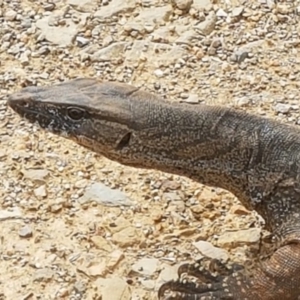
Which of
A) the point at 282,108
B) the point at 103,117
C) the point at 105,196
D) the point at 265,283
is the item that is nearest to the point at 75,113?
the point at 103,117

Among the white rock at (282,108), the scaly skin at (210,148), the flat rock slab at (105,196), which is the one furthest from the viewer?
the white rock at (282,108)

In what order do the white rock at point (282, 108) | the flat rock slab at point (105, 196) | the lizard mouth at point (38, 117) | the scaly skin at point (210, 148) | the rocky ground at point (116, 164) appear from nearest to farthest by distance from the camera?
the scaly skin at point (210, 148), the lizard mouth at point (38, 117), the rocky ground at point (116, 164), the flat rock slab at point (105, 196), the white rock at point (282, 108)

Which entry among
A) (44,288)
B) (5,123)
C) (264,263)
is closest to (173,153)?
(264,263)

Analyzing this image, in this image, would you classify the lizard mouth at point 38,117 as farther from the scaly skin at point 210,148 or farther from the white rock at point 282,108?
the white rock at point 282,108

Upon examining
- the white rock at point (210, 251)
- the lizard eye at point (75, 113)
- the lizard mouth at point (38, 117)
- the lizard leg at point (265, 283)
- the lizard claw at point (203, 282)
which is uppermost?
the lizard eye at point (75, 113)

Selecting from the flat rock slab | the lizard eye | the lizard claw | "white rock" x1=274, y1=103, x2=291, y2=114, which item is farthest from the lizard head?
"white rock" x1=274, y1=103, x2=291, y2=114

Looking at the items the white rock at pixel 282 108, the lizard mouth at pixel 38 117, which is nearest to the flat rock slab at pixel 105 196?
the lizard mouth at pixel 38 117

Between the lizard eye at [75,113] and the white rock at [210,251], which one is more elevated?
the lizard eye at [75,113]

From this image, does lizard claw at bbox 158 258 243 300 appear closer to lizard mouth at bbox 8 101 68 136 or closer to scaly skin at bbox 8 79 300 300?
scaly skin at bbox 8 79 300 300
